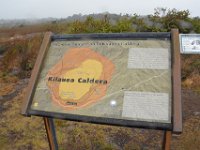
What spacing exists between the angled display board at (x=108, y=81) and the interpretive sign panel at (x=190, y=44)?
79.5 inches

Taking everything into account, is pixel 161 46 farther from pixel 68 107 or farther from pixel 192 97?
pixel 192 97

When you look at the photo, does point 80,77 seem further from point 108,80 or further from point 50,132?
point 50,132

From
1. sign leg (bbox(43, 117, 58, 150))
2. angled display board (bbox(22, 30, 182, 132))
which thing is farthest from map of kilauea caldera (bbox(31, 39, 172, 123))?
sign leg (bbox(43, 117, 58, 150))

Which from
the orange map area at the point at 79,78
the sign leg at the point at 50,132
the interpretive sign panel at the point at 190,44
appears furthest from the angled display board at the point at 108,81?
the interpretive sign panel at the point at 190,44

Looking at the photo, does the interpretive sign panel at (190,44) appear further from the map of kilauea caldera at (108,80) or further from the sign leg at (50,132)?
the sign leg at (50,132)

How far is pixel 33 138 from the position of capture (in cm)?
510

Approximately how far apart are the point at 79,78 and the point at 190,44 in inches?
100

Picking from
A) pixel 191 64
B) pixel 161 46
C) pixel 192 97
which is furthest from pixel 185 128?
pixel 191 64

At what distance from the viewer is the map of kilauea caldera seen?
9.93ft

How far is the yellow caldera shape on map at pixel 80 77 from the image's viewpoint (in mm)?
3367

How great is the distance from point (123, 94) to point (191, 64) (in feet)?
17.0

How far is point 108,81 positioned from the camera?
3.29m

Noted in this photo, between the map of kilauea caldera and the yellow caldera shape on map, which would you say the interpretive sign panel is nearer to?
the map of kilauea caldera

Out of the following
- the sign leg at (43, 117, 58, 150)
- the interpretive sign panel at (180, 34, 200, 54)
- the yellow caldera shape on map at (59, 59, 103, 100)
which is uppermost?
the yellow caldera shape on map at (59, 59, 103, 100)
